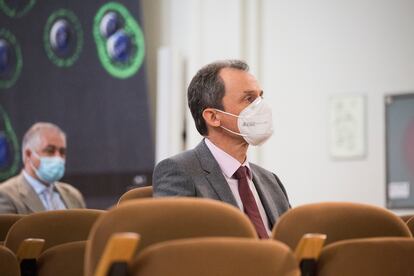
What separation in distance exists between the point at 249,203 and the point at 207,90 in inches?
22.7

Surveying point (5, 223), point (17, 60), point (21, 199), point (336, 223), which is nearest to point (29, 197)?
point (21, 199)

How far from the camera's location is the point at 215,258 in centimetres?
216

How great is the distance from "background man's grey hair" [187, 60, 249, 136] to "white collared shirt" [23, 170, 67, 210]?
2.81 m

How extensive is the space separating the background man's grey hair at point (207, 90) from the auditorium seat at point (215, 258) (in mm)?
1634

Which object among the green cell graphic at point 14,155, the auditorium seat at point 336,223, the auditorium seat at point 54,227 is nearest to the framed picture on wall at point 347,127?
the green cell graphic at point 14,155

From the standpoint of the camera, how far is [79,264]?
3.18 m

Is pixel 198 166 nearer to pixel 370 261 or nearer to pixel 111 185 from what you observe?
pixel 370 261

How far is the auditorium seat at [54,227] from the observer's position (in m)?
3.26

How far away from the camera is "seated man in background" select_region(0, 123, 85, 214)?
19.9ft

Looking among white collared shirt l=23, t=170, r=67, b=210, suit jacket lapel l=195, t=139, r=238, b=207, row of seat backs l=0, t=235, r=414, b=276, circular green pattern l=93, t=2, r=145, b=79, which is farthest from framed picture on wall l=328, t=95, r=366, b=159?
row of seat backs l=0, t=235, r=414, b=276

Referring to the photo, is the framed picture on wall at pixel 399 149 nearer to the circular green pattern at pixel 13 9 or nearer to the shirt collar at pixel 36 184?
the shirt collar at pixel 36 184

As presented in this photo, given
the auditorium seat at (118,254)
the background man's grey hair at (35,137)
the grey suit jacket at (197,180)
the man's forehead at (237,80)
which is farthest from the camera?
the background man's grey hair at (35,137)

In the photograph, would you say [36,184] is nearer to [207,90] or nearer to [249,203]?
[207,90]

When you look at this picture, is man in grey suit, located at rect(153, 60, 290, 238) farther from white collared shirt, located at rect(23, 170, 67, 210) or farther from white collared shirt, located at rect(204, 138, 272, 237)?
white collared shirt, located at rect(23, 170, 67, 210)
